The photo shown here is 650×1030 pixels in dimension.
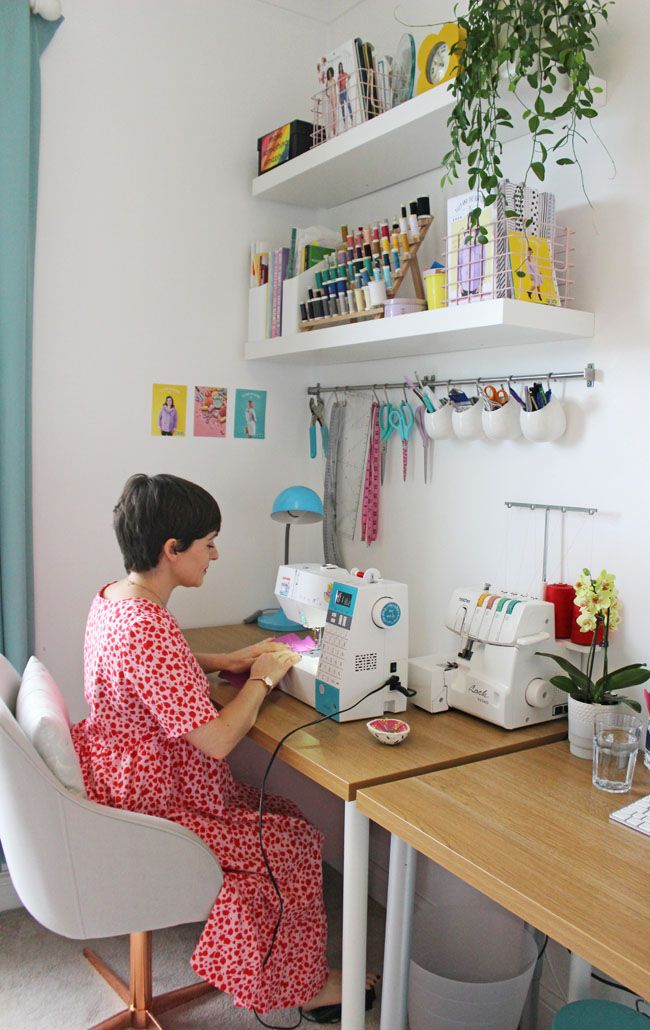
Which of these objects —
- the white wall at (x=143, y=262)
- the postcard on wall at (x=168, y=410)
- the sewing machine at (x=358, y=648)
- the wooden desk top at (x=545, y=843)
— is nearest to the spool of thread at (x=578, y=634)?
the wooden desk top at (x=545, y=843)

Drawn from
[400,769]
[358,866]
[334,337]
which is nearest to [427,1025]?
[358,866]

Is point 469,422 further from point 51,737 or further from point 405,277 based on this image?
point 51,737

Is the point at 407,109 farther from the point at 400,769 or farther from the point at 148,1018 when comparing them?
the point at 148,1018

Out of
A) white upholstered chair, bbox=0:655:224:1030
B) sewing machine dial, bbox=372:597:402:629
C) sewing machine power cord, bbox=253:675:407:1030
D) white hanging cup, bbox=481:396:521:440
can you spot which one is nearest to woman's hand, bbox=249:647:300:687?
sewing machine power cord, bbox=253:675:407:1030

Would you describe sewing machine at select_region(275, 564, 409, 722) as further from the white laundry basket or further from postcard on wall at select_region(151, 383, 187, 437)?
postcard on wall at select_region(151, 383, 187, 437)

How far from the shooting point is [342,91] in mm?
2342

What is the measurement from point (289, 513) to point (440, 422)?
60cm

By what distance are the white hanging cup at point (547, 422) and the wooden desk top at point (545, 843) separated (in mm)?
705

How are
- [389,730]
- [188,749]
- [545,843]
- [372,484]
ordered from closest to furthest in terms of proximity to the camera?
[545,843], [389,730], [188,749], [372,484]

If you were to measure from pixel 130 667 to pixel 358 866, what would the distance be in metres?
0.58

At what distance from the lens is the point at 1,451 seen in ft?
7.62

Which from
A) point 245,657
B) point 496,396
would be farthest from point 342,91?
point 245,657

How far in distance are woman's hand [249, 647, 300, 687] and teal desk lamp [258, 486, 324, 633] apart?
1.65 ft

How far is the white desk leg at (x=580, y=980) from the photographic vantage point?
5.66 feet
